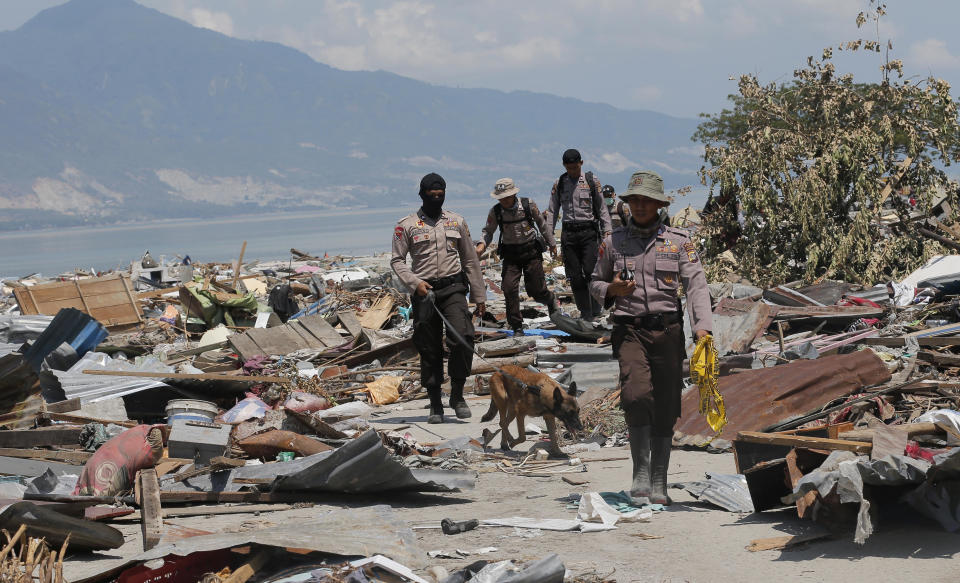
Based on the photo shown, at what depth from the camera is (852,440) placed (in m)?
5.86

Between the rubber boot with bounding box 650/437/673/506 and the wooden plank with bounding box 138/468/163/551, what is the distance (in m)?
2.84

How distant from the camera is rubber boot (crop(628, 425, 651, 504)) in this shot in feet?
20.5

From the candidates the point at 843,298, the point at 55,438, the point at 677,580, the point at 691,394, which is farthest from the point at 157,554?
the point at 843,298

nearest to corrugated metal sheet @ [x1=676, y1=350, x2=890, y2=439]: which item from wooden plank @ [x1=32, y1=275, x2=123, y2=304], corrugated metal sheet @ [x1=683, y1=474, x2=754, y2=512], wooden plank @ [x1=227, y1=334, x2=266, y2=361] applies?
corrugated metal sheet @ [x1=683, y1=474, x2=754, y2=512]

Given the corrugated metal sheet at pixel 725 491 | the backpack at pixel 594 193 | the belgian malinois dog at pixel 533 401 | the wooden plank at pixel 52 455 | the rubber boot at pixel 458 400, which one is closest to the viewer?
the corrugated metal sheet at pixel 725 491

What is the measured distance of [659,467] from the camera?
6.31 metres

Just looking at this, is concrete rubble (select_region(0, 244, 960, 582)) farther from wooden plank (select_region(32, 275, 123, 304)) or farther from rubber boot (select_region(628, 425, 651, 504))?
wooden plank (select_region(32, 275, 123, 304))

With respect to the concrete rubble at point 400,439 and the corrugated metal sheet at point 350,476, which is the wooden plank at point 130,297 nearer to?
the concrete rubble at point 400,439

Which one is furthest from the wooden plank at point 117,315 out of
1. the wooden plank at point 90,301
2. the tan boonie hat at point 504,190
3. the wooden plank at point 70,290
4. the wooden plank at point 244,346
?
the tan boonie hat at point 504,190

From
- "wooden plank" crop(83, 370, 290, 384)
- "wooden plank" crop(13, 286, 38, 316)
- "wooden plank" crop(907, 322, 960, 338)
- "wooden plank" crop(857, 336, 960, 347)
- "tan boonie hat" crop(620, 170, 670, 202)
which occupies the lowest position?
"wooden plank" crop(83, 370, 290, 384)

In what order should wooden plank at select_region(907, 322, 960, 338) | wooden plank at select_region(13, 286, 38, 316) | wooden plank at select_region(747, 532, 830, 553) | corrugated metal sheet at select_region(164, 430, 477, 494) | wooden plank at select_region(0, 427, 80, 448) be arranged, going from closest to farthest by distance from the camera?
1. wooden plank at select_region(747, 532, 830, 553)
2. corrugated metal sheet at select_region(164, 430, 477, 494)
3. wooden plank at select_region(0, 427, 80, 448)
4. wooden plank at select_region(907, 322, 960, 338)
5. wooden plank at select_region(13, 286, 38, 316)

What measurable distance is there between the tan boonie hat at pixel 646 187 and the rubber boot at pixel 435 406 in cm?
421

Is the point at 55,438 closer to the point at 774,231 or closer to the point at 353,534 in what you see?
the point at 353,534

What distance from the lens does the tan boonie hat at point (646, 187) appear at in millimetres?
6125
